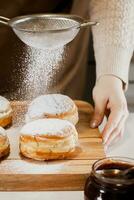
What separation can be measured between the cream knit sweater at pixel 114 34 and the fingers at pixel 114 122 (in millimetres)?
123

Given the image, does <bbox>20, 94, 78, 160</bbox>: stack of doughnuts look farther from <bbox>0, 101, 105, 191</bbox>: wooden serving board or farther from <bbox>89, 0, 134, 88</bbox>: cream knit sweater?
<bbox>89, 0, 134, 88</bbox>: cream knit sweater

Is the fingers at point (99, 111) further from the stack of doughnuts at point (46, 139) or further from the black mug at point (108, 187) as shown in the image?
the black mug at point (108, 187)

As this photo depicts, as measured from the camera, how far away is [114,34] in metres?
1.47

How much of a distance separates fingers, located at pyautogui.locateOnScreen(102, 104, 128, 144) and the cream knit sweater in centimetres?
12

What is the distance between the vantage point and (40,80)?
1.72m

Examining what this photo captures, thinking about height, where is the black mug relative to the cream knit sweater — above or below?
below

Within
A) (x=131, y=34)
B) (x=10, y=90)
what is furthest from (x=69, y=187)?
(x=10, y=90)

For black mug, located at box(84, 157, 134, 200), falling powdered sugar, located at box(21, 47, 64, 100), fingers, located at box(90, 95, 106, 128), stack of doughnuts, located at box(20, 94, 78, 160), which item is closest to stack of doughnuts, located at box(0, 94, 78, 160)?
stack of doughnuts, located at box(20, 94, 78, 160)

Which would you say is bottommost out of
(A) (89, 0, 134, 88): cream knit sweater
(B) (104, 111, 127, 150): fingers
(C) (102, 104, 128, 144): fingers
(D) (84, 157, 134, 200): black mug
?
(B) (104, 111, 127, 150): fingers

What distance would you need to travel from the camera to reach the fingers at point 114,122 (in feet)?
4.42

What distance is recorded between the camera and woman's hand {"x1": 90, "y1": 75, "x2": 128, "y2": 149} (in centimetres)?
136

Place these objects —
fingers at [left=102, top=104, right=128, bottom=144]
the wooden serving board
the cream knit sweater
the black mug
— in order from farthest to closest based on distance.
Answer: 1. the cream knit sweater
2. fingers at [left=102, top=104, right=128, bottom=144]
3. the wooden serving board
4. the black mug

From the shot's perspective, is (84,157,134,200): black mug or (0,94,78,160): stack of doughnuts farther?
(0,94,78,160): stack of doughnuts

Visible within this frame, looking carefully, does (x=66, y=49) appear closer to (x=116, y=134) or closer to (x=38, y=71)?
(x=38, y=71)
